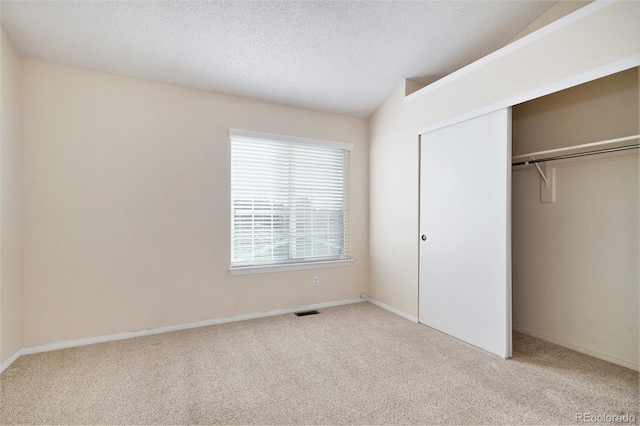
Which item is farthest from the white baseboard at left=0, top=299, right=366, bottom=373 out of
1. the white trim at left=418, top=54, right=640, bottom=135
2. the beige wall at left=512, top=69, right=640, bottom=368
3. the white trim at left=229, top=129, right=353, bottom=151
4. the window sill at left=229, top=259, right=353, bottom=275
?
the white trim at left=418, top=54, right=640, bottom=135

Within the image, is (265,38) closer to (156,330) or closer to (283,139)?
(283,139)

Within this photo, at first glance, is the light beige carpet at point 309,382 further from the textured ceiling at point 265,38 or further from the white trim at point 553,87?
the textured ceiling at point 265,38

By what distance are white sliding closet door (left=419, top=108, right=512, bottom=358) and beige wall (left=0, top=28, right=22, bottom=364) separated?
377 centimetres

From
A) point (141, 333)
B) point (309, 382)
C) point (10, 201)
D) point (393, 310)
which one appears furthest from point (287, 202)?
point (10, 201)

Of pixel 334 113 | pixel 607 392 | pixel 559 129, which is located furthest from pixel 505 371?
pixel 334 113

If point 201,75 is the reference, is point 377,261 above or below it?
below

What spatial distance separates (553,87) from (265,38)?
2387mm

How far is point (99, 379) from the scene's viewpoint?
233cm

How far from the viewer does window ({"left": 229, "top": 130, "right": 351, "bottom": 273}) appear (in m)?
3.70

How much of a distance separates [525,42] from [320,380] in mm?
3067

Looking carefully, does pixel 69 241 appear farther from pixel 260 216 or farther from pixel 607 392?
pixel 607 392

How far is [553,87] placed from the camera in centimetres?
238

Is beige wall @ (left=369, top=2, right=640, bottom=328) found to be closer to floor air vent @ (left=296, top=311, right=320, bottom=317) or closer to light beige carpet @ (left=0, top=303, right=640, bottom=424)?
floor air vent @ (left=296, top=311, right=320, bottom=317)

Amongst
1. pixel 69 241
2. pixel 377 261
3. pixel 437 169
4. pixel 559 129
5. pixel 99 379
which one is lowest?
pixel 99 379
